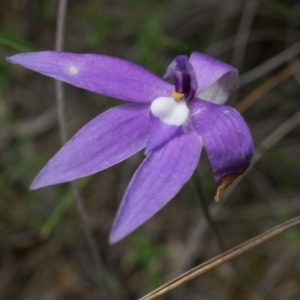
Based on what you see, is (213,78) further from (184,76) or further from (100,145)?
(100,145)

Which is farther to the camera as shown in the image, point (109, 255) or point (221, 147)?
point (109, 255)

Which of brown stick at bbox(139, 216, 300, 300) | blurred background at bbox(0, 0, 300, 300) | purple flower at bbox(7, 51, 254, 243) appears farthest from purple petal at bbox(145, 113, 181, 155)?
blurred background at bbox(0, 0, 300, 300)

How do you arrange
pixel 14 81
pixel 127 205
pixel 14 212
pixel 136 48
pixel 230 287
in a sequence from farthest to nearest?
1. pixel 14 81
2. pixel 136 48
3. pixel 14 212
4. pixel 230 287
5. pixel 127 205

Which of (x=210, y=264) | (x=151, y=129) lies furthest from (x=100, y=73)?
(x=210, y=264)

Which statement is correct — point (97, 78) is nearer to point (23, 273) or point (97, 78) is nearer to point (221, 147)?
point (221, 147)

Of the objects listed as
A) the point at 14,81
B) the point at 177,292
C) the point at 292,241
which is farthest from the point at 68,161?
the point at 14,81

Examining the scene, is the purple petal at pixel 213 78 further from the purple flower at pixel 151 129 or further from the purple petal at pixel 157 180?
the purple petal at pixel 157 180

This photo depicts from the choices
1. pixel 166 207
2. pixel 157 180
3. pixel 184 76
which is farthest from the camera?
pixel 166 207

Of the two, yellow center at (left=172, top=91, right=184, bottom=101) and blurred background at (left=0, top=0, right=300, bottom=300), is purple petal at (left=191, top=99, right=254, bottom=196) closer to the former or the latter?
yellow center at (left=172, top=91, right=184, bottom=101)
